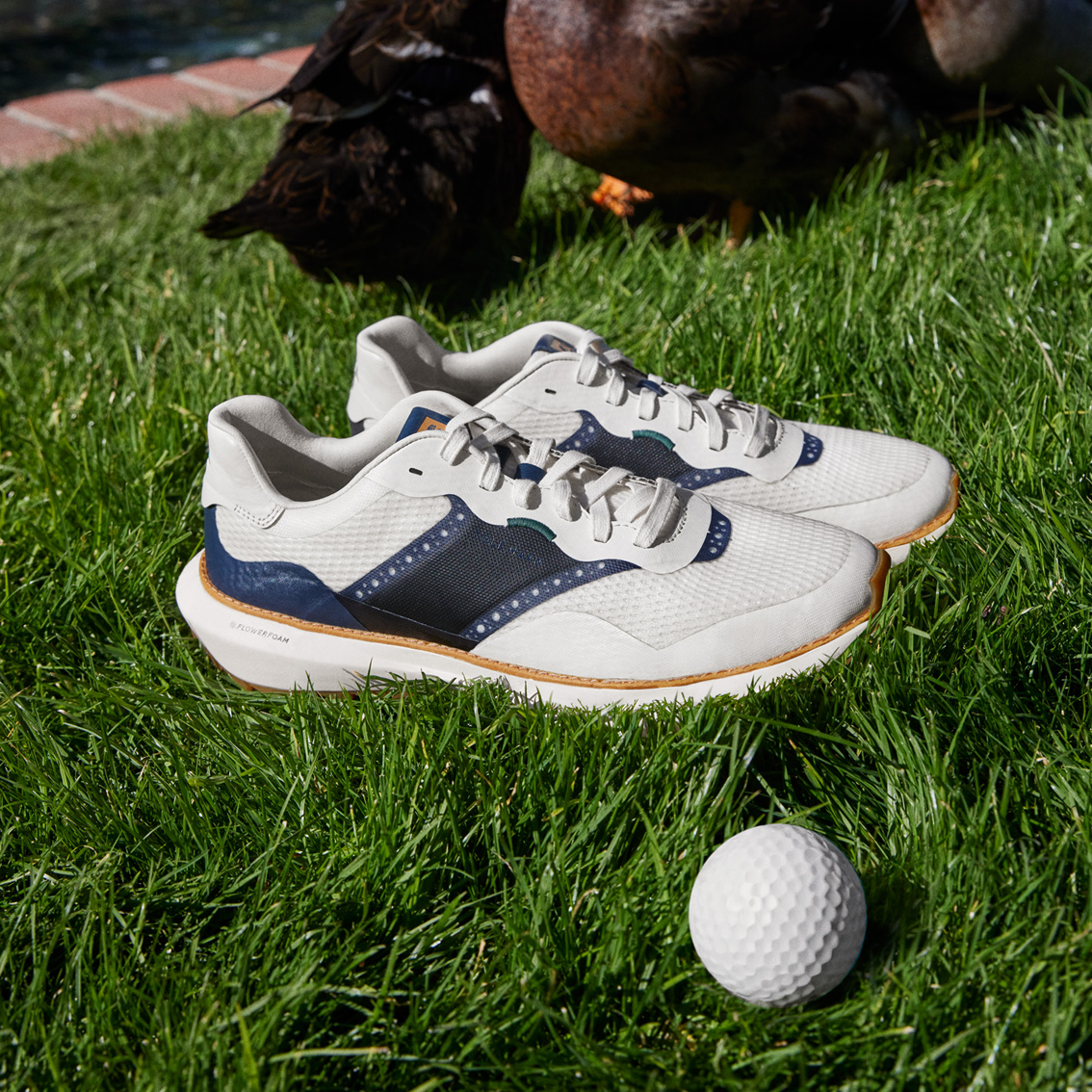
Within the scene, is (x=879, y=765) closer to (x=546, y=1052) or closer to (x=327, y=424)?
(x=546, y=1052)

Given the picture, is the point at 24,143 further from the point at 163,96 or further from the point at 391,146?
the point at 391,146

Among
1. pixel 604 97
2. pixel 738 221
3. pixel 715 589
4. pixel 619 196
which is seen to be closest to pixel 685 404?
pixel 715 589

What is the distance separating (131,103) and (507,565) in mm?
5890

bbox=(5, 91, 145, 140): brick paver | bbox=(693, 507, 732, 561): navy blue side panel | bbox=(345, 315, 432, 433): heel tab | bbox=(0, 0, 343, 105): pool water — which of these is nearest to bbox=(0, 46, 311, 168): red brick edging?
bbox=(5, 91, 145, 140): brick paver

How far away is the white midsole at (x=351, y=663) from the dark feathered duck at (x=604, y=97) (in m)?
1.45

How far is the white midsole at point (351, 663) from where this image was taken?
1.65 m

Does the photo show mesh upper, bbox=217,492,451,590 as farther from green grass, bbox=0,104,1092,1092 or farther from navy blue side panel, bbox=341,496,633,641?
green grass, bbox=0,104,1092,1092

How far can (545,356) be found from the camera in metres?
1.96

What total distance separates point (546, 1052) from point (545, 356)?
1228 millimetres

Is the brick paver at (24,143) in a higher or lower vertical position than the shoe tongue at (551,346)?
lower

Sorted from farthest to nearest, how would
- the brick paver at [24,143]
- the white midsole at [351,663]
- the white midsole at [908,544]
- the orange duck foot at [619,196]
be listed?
the brick paver at [24,143]
the orange duck foot at [619,196]
the white midsole at [908,544]
the white midsole at [351,663]

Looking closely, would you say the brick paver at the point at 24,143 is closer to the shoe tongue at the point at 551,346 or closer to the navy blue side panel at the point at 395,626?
Answer: the shoe tongue at the point at 551,346

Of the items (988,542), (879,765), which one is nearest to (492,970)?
(879,765)

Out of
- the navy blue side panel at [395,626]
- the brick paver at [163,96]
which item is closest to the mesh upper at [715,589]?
the navy blue side panel at [395,626]
